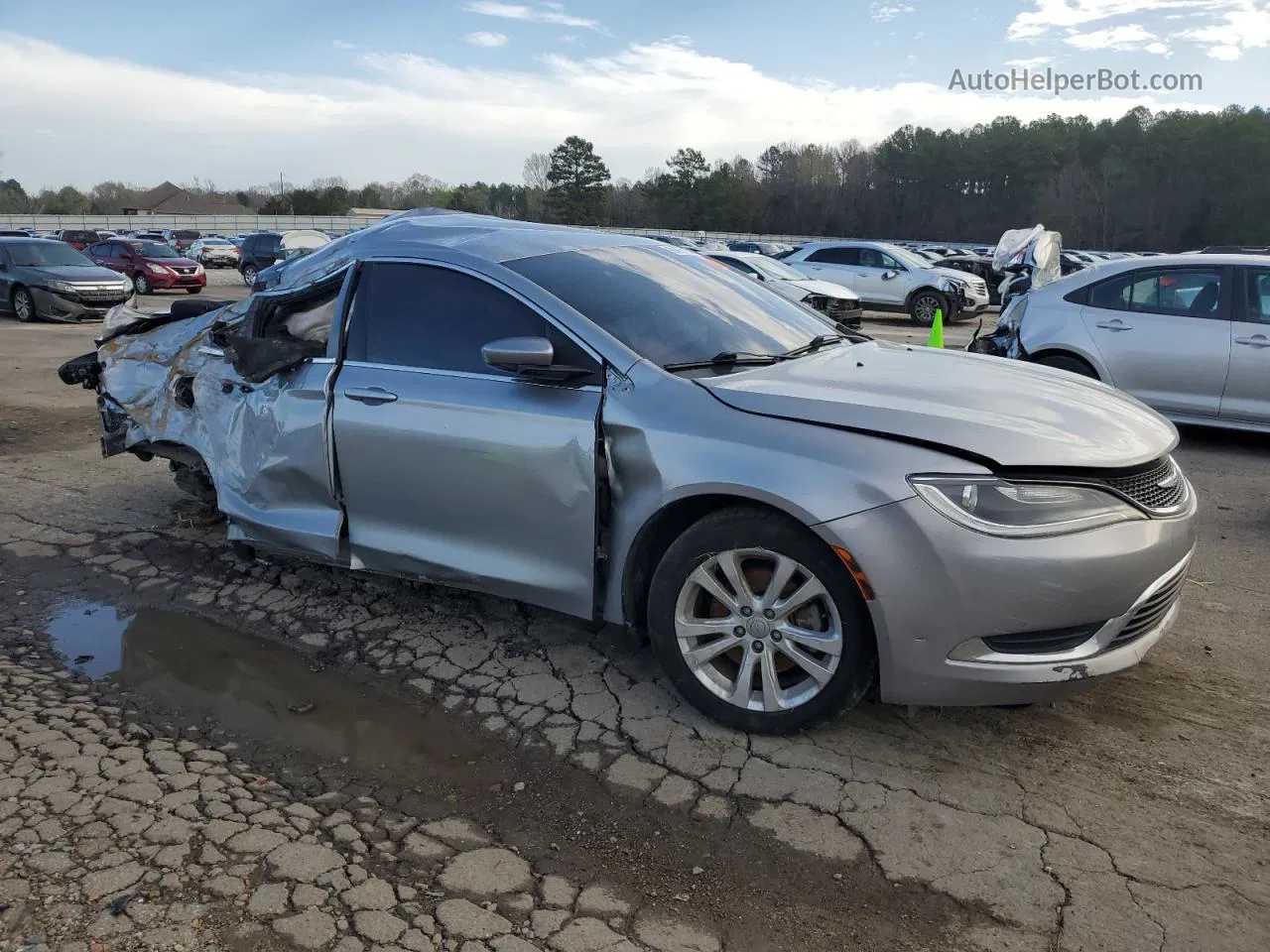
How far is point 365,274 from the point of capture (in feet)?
13.8

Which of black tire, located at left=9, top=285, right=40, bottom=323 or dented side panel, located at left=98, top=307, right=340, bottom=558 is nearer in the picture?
dented side panel, located at left=98, top=307, right=340, bottom=558

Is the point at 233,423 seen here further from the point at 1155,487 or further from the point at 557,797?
the point at 1155,487

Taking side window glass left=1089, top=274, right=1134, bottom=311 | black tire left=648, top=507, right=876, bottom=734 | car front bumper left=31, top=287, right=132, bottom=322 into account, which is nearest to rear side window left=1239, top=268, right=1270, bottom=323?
side window glass left=1089, top=274, right=1134, bottom=311

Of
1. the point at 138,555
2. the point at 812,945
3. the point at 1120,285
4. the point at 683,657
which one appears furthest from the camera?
the point at 1120,285

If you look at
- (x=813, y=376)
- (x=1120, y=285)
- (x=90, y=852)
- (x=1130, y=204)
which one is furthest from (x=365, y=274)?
(x=1130, y=204)

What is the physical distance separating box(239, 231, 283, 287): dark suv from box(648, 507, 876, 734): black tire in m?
33.7

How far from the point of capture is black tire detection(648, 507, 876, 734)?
2.97 meters

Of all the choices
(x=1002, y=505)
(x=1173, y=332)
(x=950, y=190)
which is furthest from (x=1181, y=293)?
(x=950, y=190)

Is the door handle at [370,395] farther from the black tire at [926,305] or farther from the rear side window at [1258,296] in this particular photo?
the black tire at [926,305]

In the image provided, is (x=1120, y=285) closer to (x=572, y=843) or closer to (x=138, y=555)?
(x=572, y=843)

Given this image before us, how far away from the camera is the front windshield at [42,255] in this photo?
59.7ft

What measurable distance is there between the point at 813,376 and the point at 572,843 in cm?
186

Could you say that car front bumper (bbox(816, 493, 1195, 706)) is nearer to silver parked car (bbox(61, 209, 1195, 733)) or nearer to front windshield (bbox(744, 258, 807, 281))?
silver parked car (bbox(61, 209, 1195, 733))

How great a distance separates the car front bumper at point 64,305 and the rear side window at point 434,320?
15.7 meters
